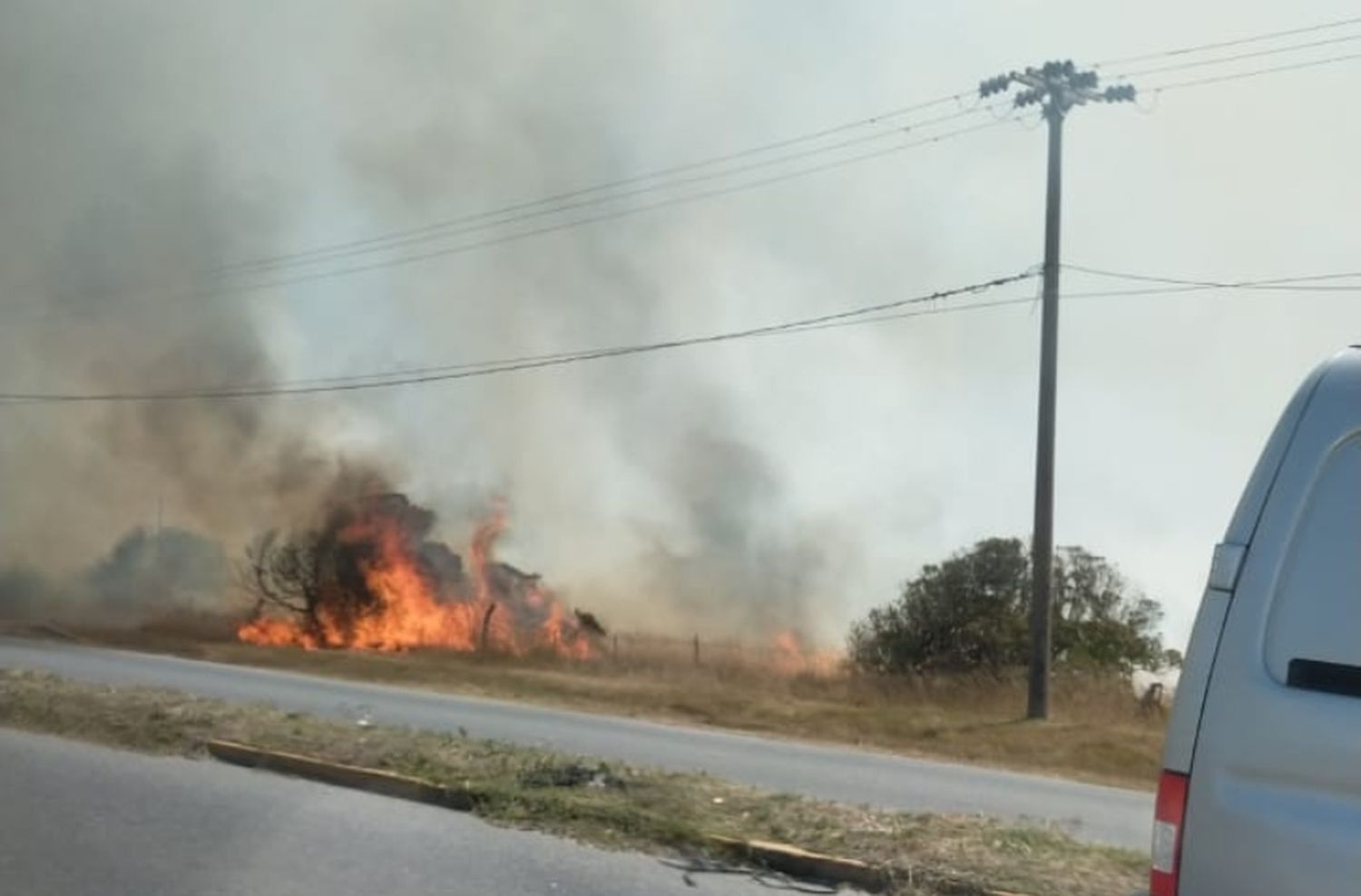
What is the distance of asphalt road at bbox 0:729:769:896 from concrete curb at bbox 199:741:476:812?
144mm

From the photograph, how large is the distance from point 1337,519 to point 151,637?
2993 cm

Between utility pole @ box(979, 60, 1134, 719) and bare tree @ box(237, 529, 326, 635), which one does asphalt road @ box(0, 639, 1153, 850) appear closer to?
utility pole @ box(979, 60, 1134, 719)

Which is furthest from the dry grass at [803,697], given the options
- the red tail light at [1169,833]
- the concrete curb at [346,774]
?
the red tail light at [1169,833]

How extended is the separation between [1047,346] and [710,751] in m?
8.72

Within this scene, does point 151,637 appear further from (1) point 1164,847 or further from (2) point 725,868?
(1) point 1164,847

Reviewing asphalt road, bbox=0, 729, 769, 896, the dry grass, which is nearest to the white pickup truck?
asphalt road, bbox=0, 729, 769, 896

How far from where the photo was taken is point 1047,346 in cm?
1972

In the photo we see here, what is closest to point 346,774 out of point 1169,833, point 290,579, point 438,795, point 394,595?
point 438,795

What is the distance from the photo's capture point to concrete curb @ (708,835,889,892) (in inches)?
271

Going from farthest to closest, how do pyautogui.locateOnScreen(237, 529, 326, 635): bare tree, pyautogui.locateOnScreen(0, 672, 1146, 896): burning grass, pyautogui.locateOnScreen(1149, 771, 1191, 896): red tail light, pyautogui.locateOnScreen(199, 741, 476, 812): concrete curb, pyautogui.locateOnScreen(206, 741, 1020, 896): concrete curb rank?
pyautogui.locateOnScreen(237, 529, 326, 635): bare tree < pyautogui.locateOnScreen(199, 741, 476, 812): concrete curb < pyautogui.locateOnScreen(206, 741, 1020, 896): concrete curb < pyautogui.locateOnScreen(0, 672, 1146, 896): burning grass < pyautogui.locateOnScreen(1149, 771, 1191, 896): red tail light

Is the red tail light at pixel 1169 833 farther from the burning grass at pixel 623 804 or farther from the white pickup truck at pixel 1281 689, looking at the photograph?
the burning grass at pixel 623 804

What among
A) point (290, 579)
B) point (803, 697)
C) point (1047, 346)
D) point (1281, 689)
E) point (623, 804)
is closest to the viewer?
point (1281, 689)

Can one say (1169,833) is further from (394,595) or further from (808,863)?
(394,595)

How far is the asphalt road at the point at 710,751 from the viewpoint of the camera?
1046 cm
